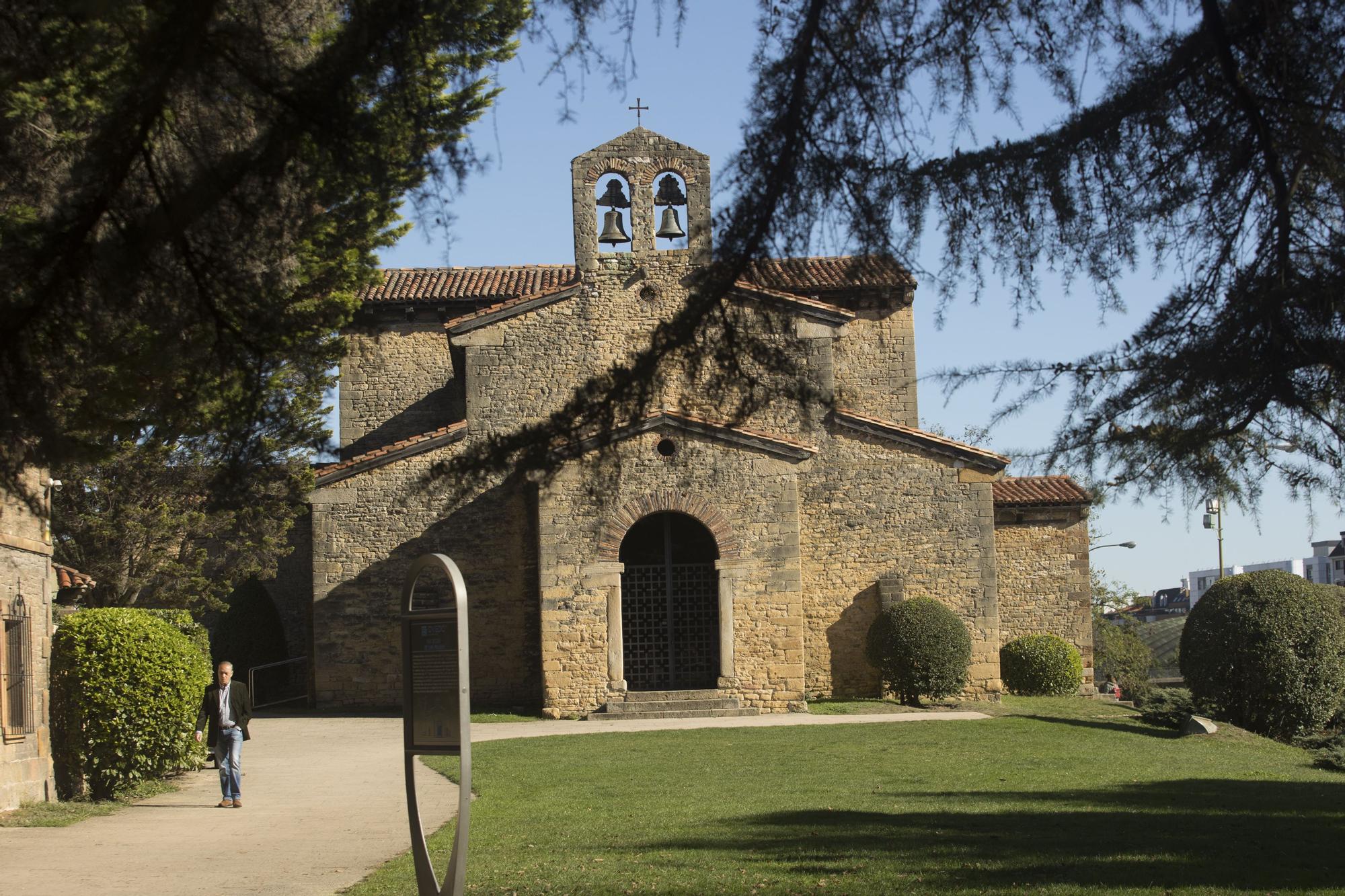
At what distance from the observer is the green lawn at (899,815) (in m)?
8.28

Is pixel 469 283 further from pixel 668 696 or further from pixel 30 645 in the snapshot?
pixel 30 645

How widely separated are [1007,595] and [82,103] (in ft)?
69.7

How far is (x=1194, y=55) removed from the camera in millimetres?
6516

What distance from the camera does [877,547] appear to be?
23.6 metres

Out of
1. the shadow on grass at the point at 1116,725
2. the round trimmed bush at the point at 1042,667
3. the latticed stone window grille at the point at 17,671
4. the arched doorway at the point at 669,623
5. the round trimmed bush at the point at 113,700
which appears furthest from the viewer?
the round trimmed bush at the point at 1042,667

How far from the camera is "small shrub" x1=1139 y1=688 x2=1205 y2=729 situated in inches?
752

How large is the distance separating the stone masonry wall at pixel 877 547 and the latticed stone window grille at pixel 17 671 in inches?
553

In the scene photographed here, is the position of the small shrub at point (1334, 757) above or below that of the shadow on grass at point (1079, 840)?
below

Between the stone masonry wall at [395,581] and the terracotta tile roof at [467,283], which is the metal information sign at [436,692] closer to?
the stone masonry wall at [395,581]

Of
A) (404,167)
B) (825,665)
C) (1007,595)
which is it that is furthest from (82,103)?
(1007,595)

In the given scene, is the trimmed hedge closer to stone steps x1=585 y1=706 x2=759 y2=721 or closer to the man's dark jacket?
the man's dark jacket

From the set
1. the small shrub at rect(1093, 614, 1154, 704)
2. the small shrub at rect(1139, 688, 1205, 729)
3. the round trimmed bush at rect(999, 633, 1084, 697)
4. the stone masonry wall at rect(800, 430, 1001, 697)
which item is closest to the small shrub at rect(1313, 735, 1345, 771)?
the small shrub at rect(1139, 688, 1205, 729)

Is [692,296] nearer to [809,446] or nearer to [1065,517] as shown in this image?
[809,446]

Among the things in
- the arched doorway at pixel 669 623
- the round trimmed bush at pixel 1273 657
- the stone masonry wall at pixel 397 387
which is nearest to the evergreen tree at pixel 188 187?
the round trimmed bush at pixel 1273 657
